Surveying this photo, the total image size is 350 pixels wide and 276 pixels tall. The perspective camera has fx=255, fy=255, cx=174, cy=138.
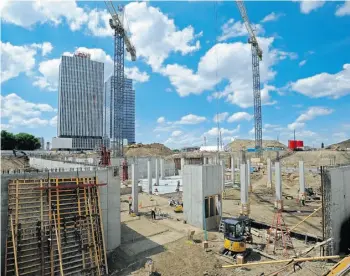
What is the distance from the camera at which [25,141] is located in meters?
87.6

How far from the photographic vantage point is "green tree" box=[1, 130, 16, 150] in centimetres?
8200

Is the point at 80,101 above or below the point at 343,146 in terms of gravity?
above

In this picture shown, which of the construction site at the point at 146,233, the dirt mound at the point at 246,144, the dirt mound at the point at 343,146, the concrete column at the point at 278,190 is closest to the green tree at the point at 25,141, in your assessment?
the construction site at the point at 146,233

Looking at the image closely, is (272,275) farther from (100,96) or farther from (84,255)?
(100,96)

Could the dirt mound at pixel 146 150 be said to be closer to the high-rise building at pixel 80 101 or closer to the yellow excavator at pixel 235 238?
the high-rise building at pixel 80 101

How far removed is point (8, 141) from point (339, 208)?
93.6 metres

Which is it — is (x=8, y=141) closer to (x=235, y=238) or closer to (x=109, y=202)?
(x=109, y=202)

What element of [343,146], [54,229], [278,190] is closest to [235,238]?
[54,229]

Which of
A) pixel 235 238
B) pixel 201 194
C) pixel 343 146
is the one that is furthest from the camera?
pixel 343 146

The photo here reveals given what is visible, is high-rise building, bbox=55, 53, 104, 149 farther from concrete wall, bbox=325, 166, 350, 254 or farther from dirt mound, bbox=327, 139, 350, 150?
concrete wall, bbox=325, 166, 350, 254

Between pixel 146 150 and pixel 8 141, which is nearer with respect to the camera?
pixel 8 141

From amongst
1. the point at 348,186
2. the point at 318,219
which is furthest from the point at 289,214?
the point at 348,186

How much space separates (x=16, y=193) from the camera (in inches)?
469

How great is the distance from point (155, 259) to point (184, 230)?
5.13m
